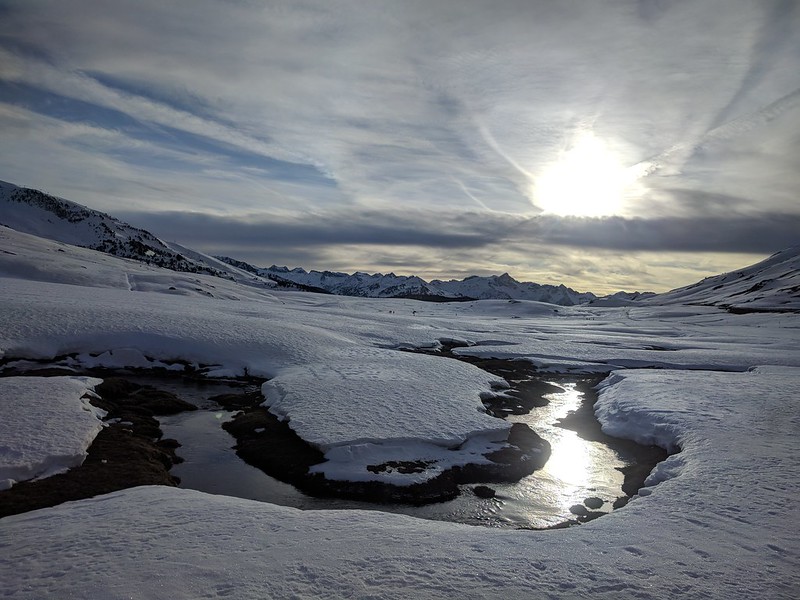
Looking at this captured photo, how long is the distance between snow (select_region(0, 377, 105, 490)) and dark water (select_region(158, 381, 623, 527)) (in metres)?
3.13

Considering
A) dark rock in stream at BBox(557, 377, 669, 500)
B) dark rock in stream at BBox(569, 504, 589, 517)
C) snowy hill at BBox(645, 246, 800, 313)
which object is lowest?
dark rock in stream at BBox(569, 504, 589, 517)

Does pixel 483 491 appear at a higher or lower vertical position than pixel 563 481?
lower

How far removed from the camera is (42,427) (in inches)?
606

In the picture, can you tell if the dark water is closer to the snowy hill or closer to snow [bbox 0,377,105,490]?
snow [bbox 0,377,105,490]

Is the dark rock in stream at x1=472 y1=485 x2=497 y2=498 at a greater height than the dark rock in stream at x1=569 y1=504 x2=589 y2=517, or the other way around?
the dark rock in stream at x1=569 y1=504 x2=589 y2=517

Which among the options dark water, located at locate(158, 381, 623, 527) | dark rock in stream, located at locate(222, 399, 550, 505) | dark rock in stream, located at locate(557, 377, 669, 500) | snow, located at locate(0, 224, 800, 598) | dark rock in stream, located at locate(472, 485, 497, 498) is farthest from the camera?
dark rock in stream, located at locate(557, 377, 669, 500)

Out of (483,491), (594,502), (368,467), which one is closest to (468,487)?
(483,491)

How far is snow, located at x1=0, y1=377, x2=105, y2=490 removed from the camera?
13.2 m

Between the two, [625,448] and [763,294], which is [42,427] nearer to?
[625,448]

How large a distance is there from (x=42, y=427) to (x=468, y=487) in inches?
568

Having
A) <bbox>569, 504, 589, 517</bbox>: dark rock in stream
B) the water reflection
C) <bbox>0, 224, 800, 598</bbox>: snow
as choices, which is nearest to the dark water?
the water reflection

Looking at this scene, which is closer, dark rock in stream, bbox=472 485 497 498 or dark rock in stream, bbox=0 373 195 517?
dark rock in stream, bbox=0 373 195 517

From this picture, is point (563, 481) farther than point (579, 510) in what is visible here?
Yes

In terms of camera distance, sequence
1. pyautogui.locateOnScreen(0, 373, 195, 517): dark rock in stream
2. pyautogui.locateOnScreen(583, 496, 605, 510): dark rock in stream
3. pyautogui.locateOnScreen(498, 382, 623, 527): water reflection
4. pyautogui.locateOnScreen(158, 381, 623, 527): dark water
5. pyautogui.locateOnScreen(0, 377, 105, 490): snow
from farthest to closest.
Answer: pyautogui.locateOnScreen(583, 496, 605, 510): dark rock in stream, pyautogui.locateOnScreen(498, 382, 623, 527): water reflection, pyautogui.locateOnScreen(158, 381, 623, 527): dark water, pyautogui.locateOnScreen(0, 377, 105, 490): snow, pyautogui.locateOnScreen(0, 373, 195, 517): dark rock in stream
